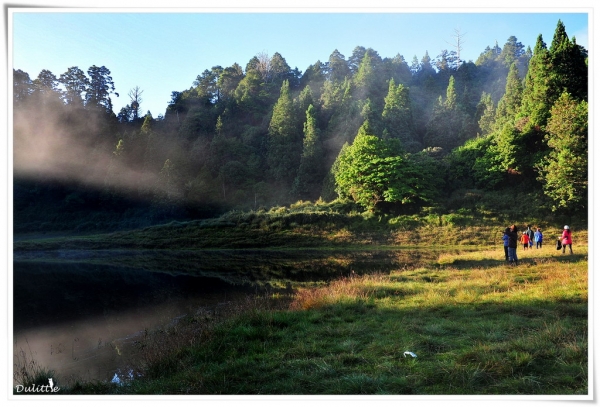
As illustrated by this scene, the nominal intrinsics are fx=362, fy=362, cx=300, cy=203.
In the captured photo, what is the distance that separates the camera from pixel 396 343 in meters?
4.24

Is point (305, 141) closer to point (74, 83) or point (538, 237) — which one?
point (74, 83)

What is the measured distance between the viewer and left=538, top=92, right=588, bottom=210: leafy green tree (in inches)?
230

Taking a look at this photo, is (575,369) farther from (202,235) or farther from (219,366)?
(202,235)

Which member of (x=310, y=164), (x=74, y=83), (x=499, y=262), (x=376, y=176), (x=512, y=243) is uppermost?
(x=74, y=83)

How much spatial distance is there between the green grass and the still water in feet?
3.26

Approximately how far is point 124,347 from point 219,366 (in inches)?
99.0

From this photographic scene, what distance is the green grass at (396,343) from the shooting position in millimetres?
3605

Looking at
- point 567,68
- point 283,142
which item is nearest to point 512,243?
point 567,68

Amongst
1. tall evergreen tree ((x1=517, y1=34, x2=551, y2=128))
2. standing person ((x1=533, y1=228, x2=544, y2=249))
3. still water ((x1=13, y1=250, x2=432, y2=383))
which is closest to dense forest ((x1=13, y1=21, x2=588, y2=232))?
tall evergreen tree ((x1=517, y1=34, x2=551, y2=128))

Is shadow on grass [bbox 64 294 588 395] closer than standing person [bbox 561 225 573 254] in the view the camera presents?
Yes

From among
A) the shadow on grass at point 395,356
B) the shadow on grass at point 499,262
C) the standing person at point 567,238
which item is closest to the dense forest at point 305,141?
the standing person at point 567,238

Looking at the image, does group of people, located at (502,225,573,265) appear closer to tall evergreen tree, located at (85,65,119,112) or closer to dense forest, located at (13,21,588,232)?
dense forest, located at (13,21,588,232)

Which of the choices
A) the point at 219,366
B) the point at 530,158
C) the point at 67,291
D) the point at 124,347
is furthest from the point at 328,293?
the point at 67,291

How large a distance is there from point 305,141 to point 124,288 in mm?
5946
